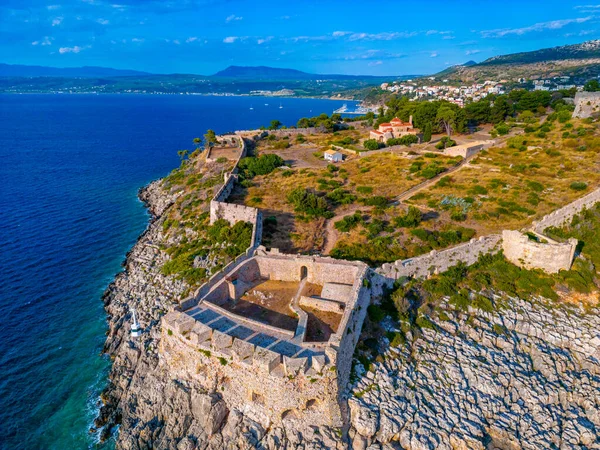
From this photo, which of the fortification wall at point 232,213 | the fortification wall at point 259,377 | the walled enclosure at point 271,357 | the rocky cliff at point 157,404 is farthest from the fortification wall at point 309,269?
the fortification wall at point 232,213

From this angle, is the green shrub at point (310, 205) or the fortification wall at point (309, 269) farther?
the green shrub at point (310, 205)

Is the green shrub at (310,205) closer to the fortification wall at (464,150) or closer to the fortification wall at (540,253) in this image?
the fortification wall at (540,253)

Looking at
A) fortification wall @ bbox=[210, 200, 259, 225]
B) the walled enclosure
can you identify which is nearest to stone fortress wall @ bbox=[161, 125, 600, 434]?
the walled enclosure

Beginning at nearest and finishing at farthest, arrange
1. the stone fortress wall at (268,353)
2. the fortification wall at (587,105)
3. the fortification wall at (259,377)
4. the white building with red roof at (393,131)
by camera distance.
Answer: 1. the fortification wall at (259,377)
2. the stone fortress wall at (268,353)
3. the fortification wall at (587,105)
4. the white building with red roof at (393,131)

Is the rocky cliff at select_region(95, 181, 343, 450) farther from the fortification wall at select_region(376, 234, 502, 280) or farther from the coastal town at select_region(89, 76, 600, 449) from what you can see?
the fortification wall at select_region(376, 234, 502, 280)

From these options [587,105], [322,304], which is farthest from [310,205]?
[587,105]

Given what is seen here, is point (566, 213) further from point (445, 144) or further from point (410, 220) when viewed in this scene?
point (445, 144)
